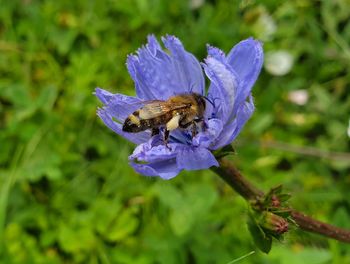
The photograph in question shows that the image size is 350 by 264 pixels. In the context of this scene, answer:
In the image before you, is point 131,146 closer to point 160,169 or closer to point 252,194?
point 252,194

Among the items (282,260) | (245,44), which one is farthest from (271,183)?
(245,44)

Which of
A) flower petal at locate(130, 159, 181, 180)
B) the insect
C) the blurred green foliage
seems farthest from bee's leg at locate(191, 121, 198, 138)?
the blurred green foliage

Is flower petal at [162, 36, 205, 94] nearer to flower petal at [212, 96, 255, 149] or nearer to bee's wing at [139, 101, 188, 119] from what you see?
bee's wing at [139, 101, 188, 119]

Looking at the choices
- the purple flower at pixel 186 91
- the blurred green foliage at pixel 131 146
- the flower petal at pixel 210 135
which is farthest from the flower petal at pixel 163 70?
the blurred green foliage at pixel 131 146

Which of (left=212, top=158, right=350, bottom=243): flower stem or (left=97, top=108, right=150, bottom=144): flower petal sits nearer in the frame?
(left=97, top=108, right=150, bottom=144): flower petal

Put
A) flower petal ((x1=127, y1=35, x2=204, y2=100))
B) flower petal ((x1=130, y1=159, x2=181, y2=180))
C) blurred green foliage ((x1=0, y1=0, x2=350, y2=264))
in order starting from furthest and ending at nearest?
blurred green foliage ((x1=0, y1=0, x2=350, y2=264)), flower petal ((x1=127, y1=35, x2=204, y2=100)), flower petal ((x1=130, y1=159, x2=181, y2=180))

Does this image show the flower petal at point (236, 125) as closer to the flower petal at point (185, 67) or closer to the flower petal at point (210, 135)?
the flower petal at point (210, 135)

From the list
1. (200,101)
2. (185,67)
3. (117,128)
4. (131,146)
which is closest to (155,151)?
(117,128)

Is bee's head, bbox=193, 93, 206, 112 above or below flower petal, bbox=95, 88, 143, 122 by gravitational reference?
below

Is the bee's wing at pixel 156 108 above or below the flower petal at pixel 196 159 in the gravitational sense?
above
